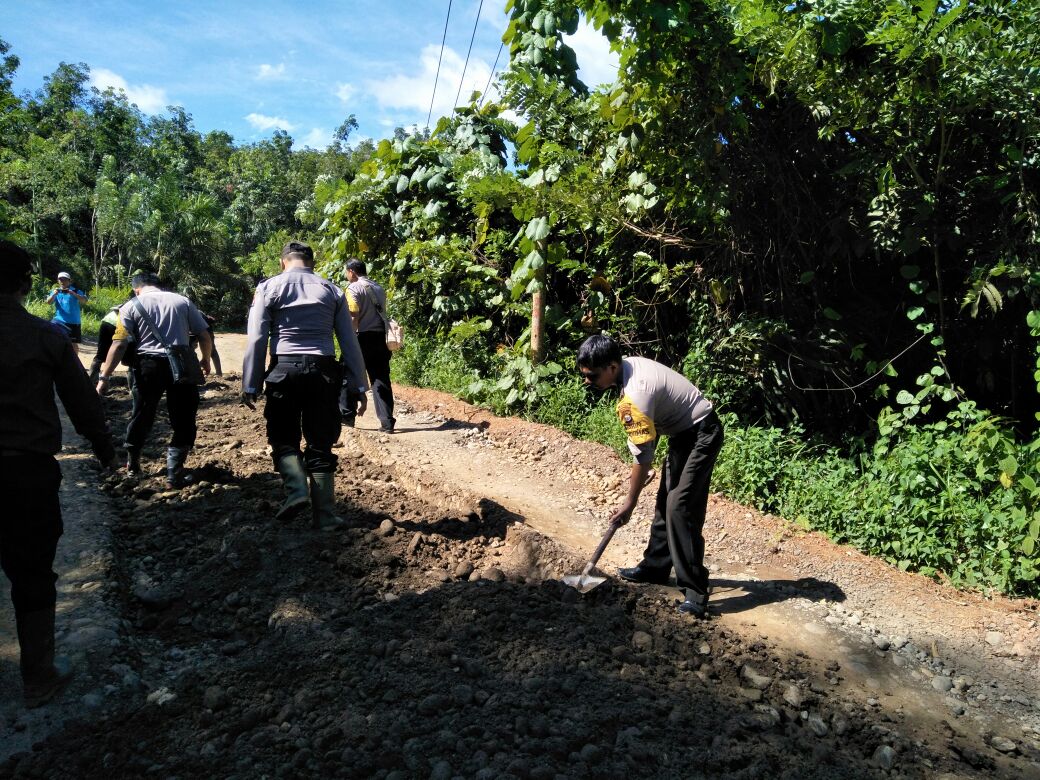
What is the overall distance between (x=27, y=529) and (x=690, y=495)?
10.4 feet

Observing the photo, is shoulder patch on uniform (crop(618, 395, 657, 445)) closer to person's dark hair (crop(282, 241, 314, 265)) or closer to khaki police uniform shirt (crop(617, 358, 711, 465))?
khaki police uniform shirt (crop(617, 358, 711, 465))

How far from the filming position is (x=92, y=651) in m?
3.48

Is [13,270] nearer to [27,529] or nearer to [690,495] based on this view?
[27,529]

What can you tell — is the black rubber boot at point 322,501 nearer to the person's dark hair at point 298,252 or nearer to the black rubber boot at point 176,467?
the person's dark hair at point 298,252

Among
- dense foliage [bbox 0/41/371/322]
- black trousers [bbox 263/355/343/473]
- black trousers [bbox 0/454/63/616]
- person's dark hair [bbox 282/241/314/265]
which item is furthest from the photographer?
dense foliage [bbox 0/41/371/322]

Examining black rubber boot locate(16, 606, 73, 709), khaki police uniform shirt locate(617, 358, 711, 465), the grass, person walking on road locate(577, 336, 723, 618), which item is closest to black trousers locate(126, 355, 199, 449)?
black rubber boot locate(16, 606, 73, 709)

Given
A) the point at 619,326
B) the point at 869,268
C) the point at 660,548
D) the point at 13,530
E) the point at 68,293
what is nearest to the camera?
the point at 13,530

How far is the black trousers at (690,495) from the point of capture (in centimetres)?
418

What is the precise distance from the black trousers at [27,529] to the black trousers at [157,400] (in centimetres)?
270

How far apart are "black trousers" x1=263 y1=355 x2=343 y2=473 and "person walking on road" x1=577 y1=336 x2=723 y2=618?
1636mm

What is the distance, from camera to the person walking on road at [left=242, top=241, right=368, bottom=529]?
458 cm

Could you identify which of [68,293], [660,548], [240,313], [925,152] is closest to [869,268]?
[925,152]

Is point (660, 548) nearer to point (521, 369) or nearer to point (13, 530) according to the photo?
point (13, 530)

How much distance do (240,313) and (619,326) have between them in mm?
20473
